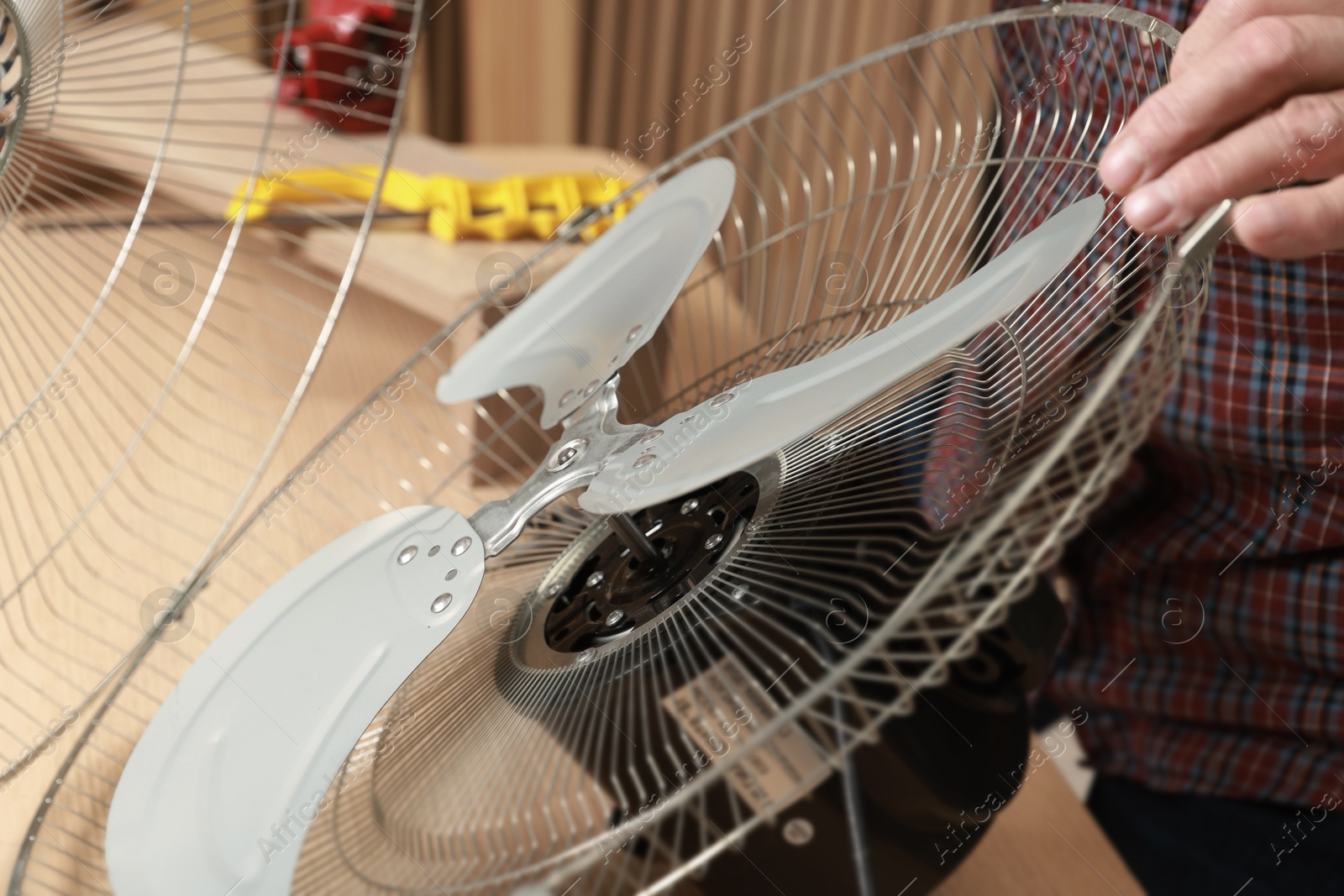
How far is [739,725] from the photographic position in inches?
13.4

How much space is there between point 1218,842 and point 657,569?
55 cm

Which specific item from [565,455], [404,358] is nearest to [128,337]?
[404,358]

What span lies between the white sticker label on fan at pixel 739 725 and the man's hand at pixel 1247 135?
198 mm

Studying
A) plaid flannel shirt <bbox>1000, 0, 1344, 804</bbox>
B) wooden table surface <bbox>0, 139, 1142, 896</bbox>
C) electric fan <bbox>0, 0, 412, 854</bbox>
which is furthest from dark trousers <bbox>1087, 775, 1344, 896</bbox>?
electric fan <bbox>0, 0, 412, 854</bbox>

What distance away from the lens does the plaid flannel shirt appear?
25.4 inches

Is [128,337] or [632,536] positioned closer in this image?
[632,536]

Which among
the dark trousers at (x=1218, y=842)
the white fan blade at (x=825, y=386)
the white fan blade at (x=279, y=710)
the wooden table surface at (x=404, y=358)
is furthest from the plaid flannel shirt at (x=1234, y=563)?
the white fan blade at (x=279, y=710)

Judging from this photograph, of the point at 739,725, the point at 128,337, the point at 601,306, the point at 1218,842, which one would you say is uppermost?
the point at 128,337

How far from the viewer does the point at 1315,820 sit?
669 mm

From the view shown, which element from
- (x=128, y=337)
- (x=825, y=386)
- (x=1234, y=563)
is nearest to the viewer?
(x=825, y=386)

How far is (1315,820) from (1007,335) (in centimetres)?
48

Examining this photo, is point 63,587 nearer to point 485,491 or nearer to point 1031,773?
point 485,491

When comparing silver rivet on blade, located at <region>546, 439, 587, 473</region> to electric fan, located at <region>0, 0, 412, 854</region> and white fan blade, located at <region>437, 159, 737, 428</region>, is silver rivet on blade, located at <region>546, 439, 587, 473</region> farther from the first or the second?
electric fan, located at <region>0, 0, 412, 854</region>

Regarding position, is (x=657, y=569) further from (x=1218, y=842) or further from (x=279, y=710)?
(x=1218, y=842)
